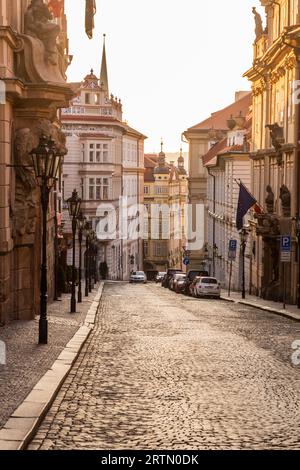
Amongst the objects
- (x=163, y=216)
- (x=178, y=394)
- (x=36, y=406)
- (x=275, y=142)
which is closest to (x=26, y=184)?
(x=178, y=394)

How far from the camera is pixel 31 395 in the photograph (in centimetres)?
1418

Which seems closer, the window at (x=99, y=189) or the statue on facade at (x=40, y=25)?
the statue on facade at (x=40, y=25)

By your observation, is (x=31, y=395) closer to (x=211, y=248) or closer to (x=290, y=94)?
(x=290, y=94)

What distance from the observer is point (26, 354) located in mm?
19062

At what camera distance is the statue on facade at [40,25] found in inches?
1076

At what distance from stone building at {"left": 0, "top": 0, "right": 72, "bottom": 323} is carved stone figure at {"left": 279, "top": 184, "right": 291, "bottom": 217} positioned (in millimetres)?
18503

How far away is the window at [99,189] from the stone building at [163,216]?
166 ft

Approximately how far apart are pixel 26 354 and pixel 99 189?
77.7 metres

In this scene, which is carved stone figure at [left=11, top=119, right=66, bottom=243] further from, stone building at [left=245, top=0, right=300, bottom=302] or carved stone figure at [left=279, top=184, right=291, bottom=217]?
carved stone figure at [left=279, top=184, right=291, bottom=217]
